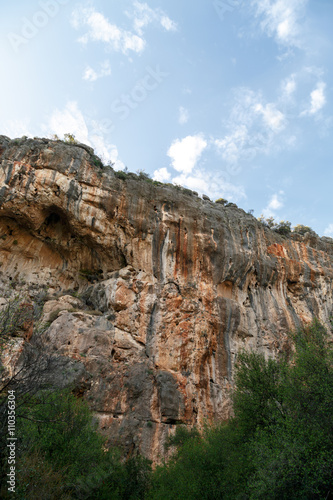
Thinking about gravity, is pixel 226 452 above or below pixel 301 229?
below

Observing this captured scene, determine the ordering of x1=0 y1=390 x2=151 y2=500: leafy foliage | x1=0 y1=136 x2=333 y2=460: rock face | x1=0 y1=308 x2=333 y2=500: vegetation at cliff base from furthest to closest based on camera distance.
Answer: x1=0 y1=136 x2=333 y2=460: rock face → x1=0 y1=308 x2=333 y2=500: vegetation at cliff base → x1=0 y1=390 x2=151 y2=500: leafy foliage

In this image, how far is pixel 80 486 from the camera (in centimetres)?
1059

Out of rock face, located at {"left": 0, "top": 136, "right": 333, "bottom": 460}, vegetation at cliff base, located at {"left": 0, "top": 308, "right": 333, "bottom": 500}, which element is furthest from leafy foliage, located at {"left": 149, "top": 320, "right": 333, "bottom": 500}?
rock face, located at {"left": 0, "top": 136, "right": 333, "bottom": 460}

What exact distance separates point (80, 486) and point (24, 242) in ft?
57.3

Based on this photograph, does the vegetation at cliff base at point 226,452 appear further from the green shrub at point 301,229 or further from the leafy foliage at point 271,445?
the green shrub at point 301,229

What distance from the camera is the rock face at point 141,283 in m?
17.9

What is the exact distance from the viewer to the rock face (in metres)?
17.9

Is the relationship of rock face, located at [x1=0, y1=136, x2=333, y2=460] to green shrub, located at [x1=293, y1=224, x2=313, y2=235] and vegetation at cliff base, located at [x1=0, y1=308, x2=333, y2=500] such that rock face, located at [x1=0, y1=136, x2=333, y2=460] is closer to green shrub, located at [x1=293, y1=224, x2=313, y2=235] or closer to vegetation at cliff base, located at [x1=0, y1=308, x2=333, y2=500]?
vegetation at cliff base, located at [x1=0, y1=308, x2=333, y2=500]

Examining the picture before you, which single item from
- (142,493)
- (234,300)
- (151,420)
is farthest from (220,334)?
(142,493)

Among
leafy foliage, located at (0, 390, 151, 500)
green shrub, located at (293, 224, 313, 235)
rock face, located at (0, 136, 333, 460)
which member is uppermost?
green shrub, located at (293, 224, 313, 235)

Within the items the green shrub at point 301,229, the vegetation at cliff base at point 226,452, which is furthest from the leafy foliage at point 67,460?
the green shrub at point 301,229

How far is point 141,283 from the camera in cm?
2167

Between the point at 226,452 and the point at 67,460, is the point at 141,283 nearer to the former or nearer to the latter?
the point at 226,452

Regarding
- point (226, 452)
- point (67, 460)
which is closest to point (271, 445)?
point (226, 452)
